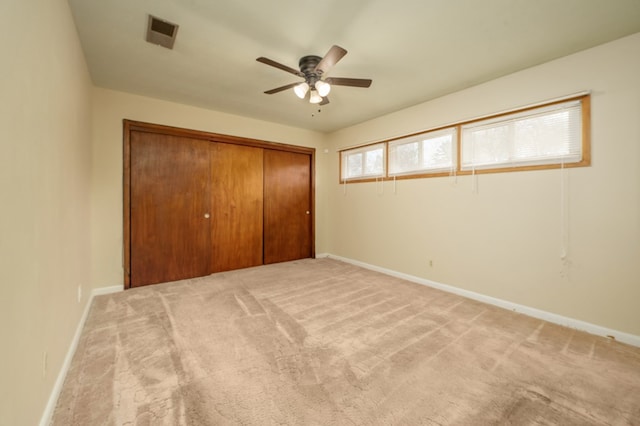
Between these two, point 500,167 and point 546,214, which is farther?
point 500,167

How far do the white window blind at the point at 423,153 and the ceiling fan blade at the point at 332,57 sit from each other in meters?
2.05

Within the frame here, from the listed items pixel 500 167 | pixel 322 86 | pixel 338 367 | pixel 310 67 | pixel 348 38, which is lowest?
pixel 338 367

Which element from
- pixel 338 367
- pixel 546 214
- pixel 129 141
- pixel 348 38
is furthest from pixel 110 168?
pixel 546 214

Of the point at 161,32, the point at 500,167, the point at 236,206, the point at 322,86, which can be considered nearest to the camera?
the point at 161,32

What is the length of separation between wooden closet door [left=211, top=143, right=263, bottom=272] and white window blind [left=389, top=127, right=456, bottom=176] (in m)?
2.40

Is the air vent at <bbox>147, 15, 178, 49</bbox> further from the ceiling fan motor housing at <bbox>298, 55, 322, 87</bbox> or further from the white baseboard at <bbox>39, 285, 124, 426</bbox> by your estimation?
the white baseboard at <bbox>39, 285, 124, 426</bbox>

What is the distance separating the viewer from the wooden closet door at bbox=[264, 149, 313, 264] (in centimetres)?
474

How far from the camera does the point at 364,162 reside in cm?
465

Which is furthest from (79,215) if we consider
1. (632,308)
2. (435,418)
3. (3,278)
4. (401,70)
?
(632,308)

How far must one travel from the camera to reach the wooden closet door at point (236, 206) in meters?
4.15

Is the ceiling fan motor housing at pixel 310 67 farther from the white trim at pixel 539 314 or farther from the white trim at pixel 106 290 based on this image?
the white trim at pixel 106 290

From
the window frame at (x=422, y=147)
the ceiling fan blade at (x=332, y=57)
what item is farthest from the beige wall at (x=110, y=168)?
the window frame at (x=422, y=147)

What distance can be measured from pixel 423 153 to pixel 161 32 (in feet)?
10.9

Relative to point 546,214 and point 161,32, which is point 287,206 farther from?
point 546,214
